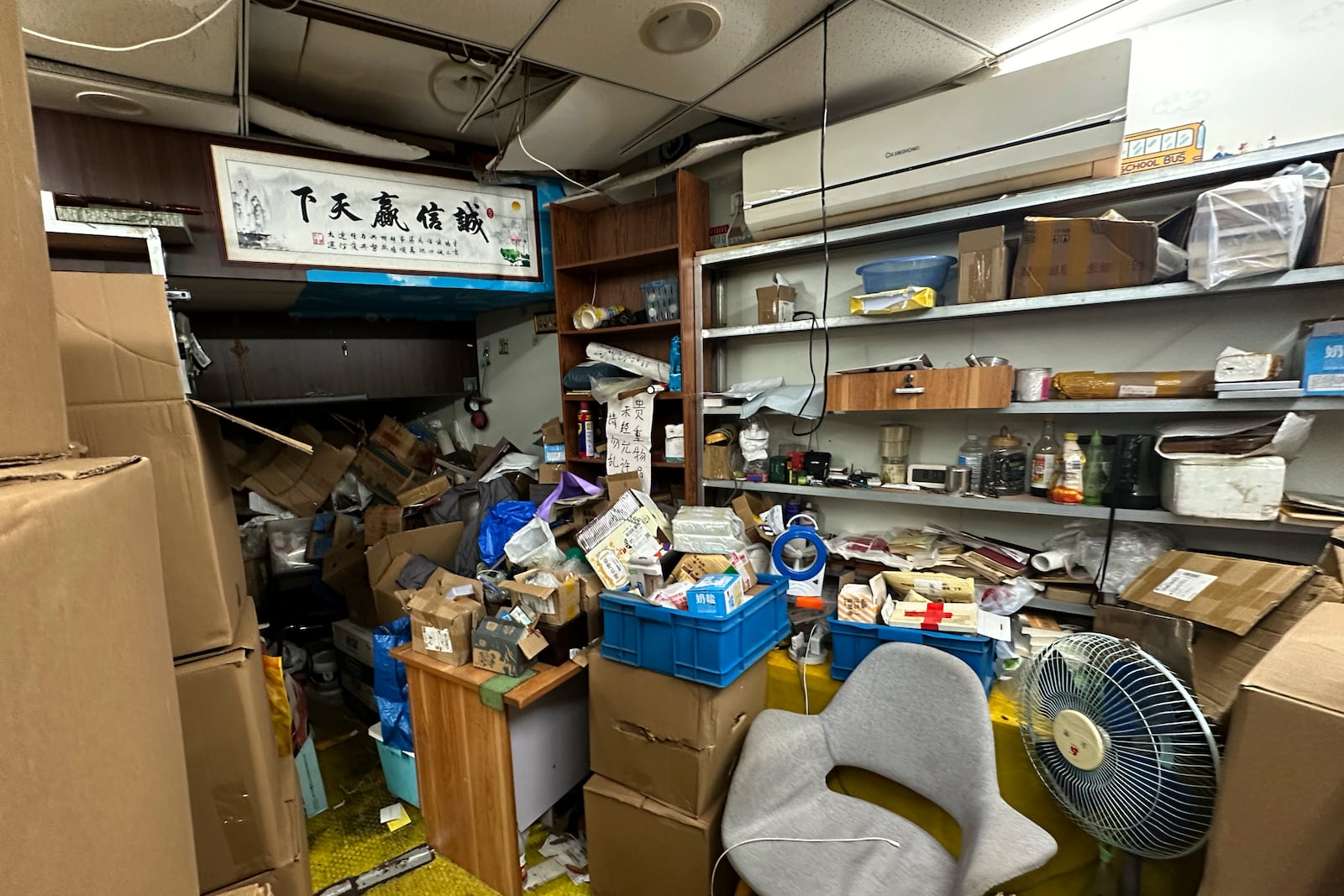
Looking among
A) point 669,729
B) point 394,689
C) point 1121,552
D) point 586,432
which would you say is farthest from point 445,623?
point 1121,552

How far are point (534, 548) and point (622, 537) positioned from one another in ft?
1.21

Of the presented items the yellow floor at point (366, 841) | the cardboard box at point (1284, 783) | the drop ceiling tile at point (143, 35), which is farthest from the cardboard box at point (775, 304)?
the yellow floor at point (366, 841)

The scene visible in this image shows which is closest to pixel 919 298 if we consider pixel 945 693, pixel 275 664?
pixel 945 693

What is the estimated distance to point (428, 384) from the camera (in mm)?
3314

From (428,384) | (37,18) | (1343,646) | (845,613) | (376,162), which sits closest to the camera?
(1343,646)

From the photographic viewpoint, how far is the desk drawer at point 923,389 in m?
1.53

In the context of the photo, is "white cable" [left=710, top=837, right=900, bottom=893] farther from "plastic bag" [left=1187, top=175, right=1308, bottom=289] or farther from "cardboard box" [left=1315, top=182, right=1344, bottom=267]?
"cardboard box" [left=1315, top=182, right=1344, bottom=267]

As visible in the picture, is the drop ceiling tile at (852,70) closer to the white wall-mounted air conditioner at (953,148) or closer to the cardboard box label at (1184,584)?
the white wall-mounted air conditioner at (953,148)

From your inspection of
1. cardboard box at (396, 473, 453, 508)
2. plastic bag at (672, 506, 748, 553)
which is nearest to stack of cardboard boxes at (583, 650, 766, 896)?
plastic bag at (672, 506, 748, 553)

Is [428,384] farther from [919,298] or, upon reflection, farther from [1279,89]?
[1279,89]

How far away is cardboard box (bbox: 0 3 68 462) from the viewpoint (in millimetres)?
421

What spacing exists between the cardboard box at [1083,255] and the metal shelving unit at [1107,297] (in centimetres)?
3

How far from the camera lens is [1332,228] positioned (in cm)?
117

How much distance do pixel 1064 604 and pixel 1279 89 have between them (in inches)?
56.5
